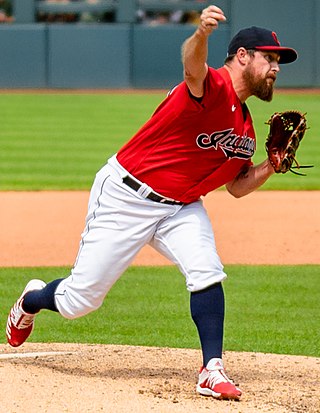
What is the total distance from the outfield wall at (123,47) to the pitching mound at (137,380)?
2004 cm

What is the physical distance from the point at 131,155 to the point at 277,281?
312cm

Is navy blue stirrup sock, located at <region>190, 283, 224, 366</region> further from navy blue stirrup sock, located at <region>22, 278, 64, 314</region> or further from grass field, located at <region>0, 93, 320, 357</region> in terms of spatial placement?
grass field, located at <region>0, 93, 320, 357</region>

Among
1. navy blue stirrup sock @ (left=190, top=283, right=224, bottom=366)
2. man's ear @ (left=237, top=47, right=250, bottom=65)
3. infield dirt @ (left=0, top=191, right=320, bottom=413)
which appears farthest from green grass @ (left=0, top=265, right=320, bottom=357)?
man's ear @ (left=237, top=47, right=250, bottom=65)

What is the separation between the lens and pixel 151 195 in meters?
4.98

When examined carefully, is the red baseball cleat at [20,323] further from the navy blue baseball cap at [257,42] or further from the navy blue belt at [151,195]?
the navy blue baseball cap at [257,42]

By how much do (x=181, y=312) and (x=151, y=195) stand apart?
2.19 meters

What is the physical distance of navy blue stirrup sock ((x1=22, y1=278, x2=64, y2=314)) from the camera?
524cm

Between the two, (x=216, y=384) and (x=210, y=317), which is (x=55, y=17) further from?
(x=216, y=384)

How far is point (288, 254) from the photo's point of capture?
29.1ft

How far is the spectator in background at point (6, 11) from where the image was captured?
25.8 metres

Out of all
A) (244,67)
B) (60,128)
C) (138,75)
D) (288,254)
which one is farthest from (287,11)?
(244,67)

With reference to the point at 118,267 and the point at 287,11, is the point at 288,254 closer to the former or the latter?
the point at 118,267

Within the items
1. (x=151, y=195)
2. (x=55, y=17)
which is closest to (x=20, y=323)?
(x=151, y=195)

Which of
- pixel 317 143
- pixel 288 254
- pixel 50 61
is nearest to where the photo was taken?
pixel 288 254
